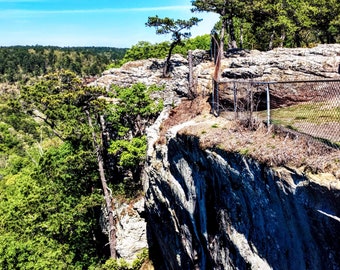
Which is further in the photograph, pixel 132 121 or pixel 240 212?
pixel 132 121

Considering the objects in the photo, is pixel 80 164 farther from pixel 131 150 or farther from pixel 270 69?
pixel 270 69

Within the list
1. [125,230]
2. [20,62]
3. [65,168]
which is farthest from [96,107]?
[20,62]

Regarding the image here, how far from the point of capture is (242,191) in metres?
8.32

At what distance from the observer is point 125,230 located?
827 inches

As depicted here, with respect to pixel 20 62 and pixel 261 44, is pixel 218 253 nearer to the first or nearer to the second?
pixel 261 44

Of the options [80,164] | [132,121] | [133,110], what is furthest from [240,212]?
[80,164]

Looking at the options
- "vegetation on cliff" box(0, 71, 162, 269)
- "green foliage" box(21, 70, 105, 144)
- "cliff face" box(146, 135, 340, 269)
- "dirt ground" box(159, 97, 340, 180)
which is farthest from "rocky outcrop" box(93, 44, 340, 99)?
"cliff face" box(146, 135, 340, 269)

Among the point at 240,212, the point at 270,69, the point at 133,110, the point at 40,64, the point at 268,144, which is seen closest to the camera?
the point at 268,144

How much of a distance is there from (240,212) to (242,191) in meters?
0.60

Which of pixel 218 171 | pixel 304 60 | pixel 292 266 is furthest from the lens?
pixel 304 60

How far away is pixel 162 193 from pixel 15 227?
14721 mm

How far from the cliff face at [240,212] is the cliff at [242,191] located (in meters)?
0.02

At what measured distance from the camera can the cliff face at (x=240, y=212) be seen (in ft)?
18.5

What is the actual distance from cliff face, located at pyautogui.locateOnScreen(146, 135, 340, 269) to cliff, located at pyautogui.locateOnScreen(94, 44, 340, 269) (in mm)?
20
